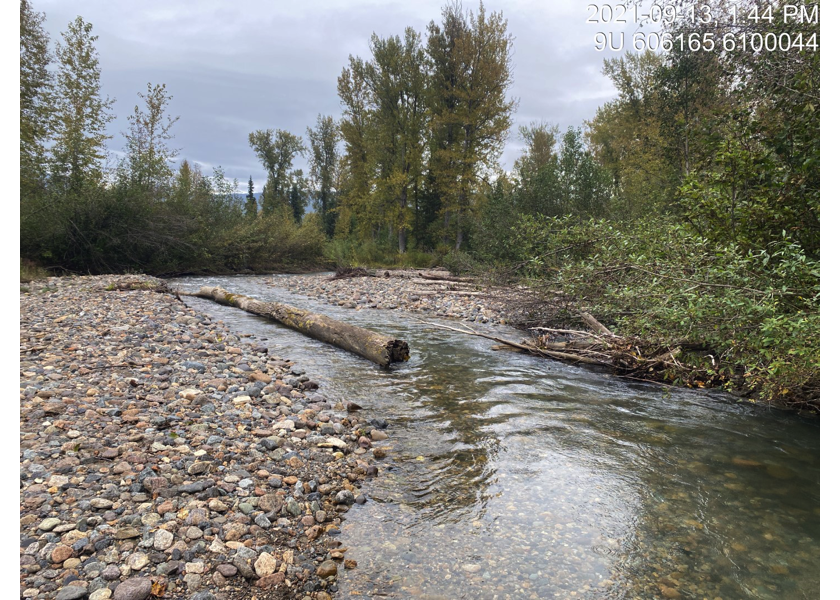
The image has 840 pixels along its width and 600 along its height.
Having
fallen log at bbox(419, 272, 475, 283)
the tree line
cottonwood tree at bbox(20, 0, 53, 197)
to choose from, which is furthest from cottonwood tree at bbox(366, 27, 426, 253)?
cottonwood tree at bbox(20, 0, 53, 197)

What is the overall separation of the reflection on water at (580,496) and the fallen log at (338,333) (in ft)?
3.13

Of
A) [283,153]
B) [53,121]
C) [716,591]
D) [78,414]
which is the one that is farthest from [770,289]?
[283,153]

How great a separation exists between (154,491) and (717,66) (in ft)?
24.9

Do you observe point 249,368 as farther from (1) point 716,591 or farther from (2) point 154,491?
(1) point 716,591

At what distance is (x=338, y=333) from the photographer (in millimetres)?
8375

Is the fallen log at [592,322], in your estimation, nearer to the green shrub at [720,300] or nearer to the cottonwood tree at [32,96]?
the green shrub at [720,300]

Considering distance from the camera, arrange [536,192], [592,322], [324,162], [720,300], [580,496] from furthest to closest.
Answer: [324,162], [536,192], [592,322], [720,300], [580,496]

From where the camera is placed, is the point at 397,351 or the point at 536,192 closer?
the point at 397,351

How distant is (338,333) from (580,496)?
5.56 meters

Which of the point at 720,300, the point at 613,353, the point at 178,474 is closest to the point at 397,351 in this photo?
the point at 613,353

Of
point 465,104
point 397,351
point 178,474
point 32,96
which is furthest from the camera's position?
point 465,104

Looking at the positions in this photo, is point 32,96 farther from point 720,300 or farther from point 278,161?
point 278,161

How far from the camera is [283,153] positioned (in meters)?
A: 47.0

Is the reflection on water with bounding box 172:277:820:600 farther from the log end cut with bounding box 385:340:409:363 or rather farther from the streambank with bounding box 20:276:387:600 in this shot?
the log end cut with bounding box 385:340:409:363
